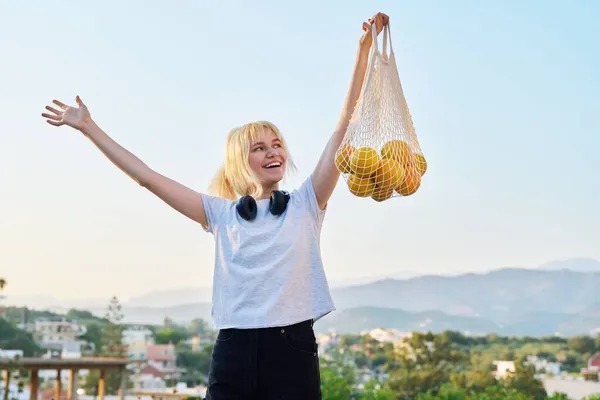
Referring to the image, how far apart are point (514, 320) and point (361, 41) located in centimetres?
1217

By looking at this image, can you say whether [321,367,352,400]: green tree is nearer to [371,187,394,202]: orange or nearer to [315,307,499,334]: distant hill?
[315,307,499,334]: distant hill

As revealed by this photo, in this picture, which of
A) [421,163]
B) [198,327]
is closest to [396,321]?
[198,327]

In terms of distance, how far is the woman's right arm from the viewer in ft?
5.62

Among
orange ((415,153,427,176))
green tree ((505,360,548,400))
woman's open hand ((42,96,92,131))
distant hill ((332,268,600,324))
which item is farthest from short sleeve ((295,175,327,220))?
distant hill ((332,268,600,324))

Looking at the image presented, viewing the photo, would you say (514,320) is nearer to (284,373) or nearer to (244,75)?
(244,75)

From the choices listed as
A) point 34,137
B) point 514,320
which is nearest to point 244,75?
point 34,137

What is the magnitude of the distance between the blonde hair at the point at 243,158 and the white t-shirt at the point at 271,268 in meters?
0.08

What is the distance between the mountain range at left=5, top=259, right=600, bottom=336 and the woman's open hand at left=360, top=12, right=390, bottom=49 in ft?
32.3

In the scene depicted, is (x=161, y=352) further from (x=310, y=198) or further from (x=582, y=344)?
(x=310, y=198)

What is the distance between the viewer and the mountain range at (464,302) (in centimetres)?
1270

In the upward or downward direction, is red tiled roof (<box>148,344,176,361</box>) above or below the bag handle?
below

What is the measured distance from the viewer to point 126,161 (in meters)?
1.71

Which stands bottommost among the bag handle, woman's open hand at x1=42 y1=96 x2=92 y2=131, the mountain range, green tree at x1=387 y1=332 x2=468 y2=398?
green tree at x1=387 y1=332 x2=468 y2=398

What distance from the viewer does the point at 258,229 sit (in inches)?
66.2
